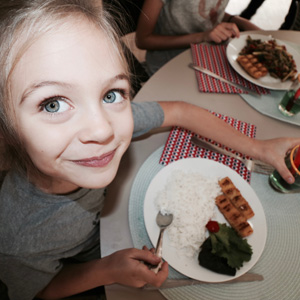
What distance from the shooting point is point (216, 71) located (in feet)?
3.94

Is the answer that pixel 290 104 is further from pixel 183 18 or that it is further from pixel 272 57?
pixel 183 18

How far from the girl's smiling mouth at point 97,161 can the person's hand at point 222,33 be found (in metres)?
1.00

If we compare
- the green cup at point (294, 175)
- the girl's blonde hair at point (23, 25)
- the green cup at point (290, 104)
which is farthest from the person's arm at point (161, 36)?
the girl's blonde hair at point (23, 25)

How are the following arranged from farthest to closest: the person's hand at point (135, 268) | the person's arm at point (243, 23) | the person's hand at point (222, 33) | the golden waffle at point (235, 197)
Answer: the person's arm at point (243, 23)
the person's hand at point (222, 33)
the golden waffle at point (235, 197)
the person's hand at point (135, 268)

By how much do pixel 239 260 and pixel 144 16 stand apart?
1276 mm

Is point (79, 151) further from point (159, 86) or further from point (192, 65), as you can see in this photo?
point (192, 65)

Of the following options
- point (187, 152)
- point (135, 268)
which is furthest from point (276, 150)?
point (135, 268)

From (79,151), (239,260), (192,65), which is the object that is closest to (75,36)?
(79,151)

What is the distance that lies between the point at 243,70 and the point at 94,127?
2.98 ft

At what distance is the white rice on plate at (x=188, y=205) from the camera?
2.47ft

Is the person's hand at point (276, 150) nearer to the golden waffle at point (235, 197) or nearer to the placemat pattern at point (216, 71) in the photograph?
the golden waffle at point (235, 197)

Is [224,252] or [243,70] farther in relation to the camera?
[243,70]

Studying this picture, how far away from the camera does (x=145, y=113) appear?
0.96m

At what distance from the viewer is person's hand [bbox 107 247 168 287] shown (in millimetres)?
688
